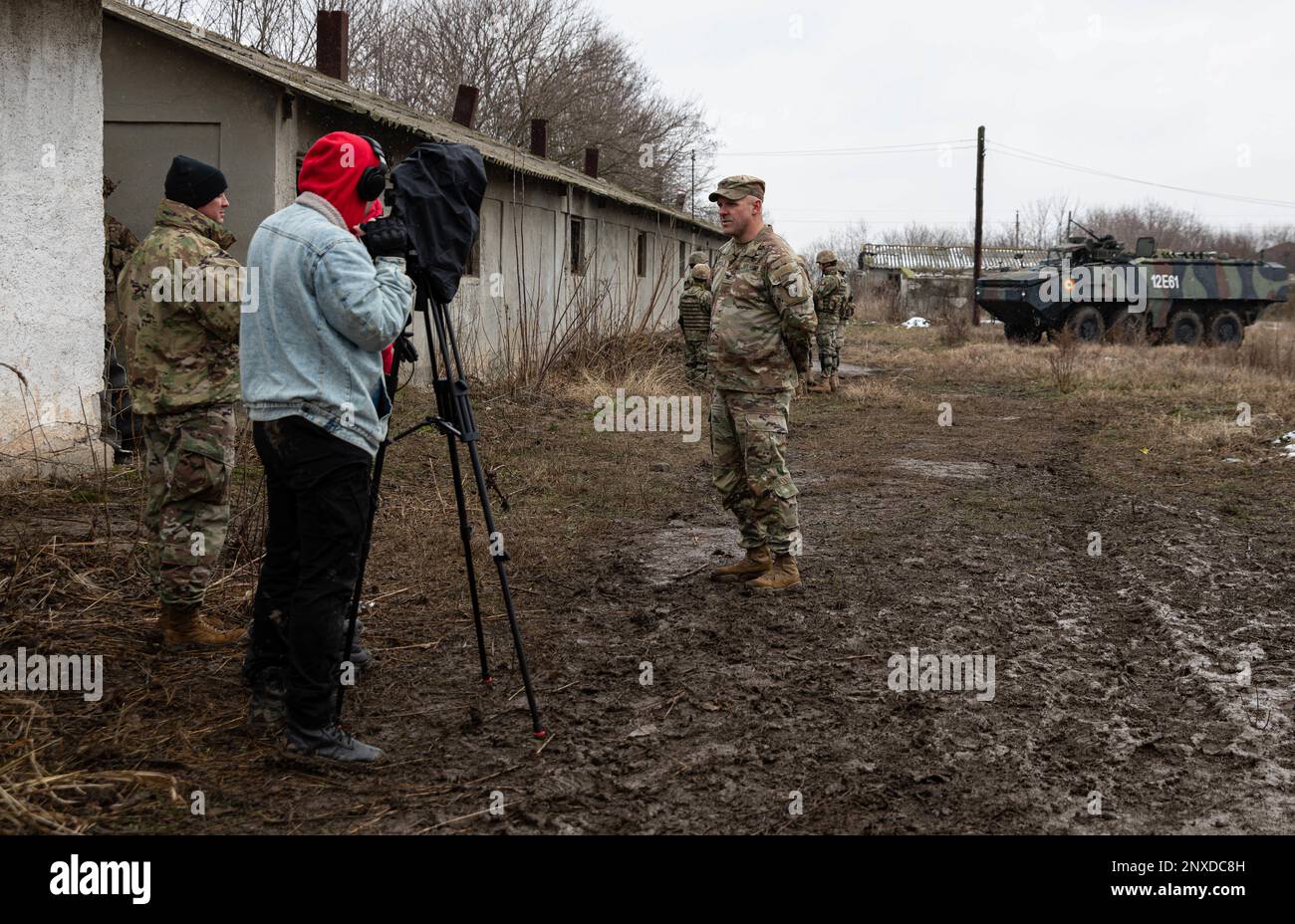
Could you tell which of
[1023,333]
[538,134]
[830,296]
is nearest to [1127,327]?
[1023,333]

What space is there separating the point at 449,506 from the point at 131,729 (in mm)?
3744

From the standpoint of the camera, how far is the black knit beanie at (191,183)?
4.55 metres

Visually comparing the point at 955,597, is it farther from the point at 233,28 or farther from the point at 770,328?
the point at 233,28

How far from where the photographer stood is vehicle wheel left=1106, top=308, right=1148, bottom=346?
2570cm

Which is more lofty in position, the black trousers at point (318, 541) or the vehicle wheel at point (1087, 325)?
the vehicle wheel at point (1087, 325)

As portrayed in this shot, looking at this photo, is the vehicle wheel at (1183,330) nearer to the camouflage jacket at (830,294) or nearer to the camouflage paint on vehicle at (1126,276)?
the camouflage paint on vehicle at (1126,276)

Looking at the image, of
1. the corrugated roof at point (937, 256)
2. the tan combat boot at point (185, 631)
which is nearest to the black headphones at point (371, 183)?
the tan combat boot at point (185, 631)

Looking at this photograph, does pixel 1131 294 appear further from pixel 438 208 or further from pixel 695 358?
pixel 438 208

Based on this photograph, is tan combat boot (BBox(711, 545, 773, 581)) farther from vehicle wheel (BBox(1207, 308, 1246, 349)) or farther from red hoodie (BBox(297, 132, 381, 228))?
vehicle wheel (BBox(1207, 308, 1246, 349))

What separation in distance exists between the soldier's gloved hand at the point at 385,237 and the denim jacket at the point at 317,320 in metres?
0.03

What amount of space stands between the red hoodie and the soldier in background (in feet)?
13.0

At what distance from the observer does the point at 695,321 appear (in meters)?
10.1
